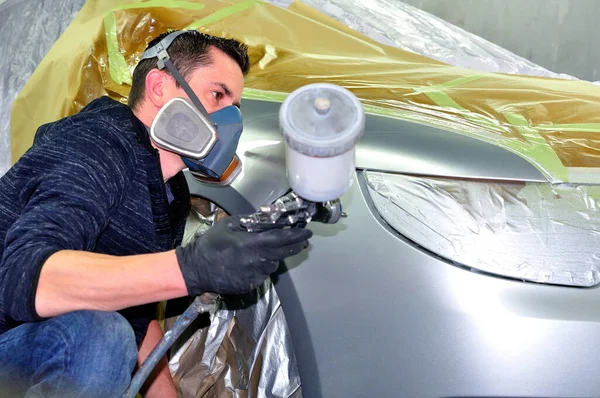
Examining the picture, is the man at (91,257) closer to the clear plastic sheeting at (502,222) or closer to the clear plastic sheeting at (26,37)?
the clear plastic sheeting at (502,222)

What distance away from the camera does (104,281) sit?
4.00 feet

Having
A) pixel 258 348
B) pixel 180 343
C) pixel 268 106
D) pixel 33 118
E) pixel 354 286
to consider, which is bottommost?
pixel 180 343

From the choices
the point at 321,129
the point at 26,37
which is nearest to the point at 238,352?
the point at 321,129

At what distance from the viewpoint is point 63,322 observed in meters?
1.28

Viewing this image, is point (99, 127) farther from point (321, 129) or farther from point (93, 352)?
point (321, 129)

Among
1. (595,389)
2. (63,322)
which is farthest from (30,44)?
(595,389)

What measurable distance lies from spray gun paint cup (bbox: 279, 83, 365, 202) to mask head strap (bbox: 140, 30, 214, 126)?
45 cm


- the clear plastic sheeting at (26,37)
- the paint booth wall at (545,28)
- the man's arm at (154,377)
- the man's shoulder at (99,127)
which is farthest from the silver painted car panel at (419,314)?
the paint booth wall at (545,28)

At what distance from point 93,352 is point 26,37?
1866 millimetres

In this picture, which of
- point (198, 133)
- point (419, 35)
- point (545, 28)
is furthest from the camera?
point (545, 28)

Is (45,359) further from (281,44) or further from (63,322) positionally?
(281,44)

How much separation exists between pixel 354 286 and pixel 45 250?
0.59m

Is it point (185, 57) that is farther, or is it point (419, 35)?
point (419, 35)

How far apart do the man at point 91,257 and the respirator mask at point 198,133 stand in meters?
0.03
